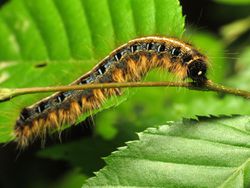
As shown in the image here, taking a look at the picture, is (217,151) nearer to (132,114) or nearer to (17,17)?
(17,17)

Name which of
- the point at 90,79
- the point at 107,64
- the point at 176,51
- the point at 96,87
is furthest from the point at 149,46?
the point at 96,87

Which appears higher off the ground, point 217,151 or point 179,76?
point 179,76

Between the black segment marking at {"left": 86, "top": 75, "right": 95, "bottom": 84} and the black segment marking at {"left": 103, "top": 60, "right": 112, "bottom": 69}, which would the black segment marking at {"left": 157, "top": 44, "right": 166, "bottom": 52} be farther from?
the black segment marking at {"left": 86, "top": 75, "right": 95, "bottom": 84}

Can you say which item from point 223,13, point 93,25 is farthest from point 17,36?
point 223,13

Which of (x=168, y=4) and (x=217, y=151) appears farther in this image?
(x=168, y=4)

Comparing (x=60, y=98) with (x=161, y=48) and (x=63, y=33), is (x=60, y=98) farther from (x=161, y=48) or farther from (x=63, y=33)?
(x=161, y=48)

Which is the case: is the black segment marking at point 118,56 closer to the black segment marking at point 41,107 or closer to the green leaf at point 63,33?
the green leaf at point 63,33
